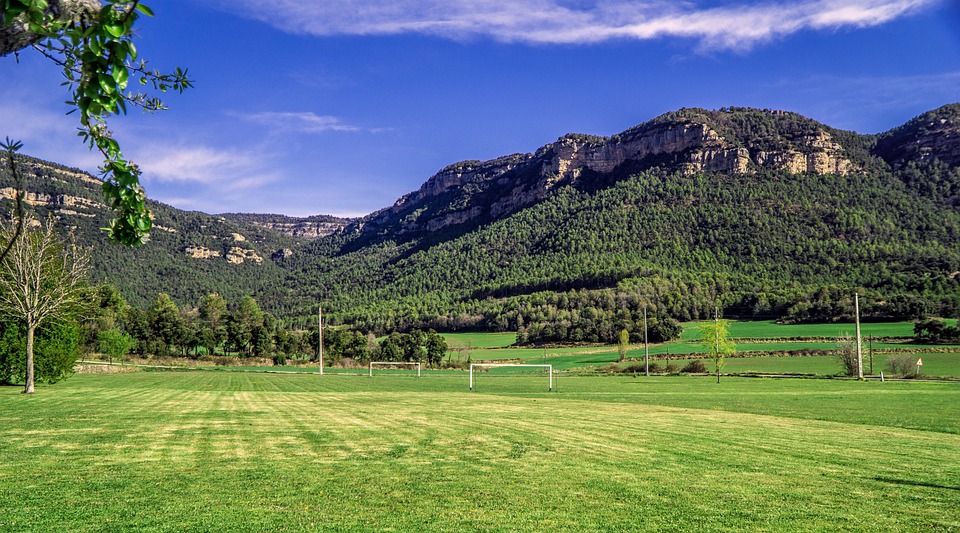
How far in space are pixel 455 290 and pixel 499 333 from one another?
161ft

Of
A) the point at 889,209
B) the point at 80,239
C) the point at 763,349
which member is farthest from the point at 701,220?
the point at 80,239

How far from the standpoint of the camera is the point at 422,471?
1114 cm

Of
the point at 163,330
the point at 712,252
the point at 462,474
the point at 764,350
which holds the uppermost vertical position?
the point at 712,252

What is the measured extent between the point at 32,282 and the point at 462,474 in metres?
31.5

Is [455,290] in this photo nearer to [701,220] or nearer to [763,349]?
[701,220]

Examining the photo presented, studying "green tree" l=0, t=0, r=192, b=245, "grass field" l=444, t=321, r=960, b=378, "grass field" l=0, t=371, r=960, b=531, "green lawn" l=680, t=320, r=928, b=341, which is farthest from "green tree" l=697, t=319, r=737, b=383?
"green tree" l=0, t=0, r=192, b=245

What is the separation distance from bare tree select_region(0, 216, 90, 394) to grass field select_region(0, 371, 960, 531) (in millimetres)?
11590

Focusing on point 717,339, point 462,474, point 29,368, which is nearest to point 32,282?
point 29,368

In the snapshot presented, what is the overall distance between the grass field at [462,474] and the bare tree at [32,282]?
456 inches

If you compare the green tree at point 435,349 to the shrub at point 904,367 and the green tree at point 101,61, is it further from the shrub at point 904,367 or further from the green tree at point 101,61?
the green tree at point 101,61

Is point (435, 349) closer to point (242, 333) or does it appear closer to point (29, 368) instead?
point (242, 333)

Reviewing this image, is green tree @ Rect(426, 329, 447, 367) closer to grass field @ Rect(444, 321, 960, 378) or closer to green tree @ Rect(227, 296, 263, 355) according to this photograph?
grass field @ Rect(444, 321, 960, 378)

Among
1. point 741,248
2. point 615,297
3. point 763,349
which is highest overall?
point 741,248

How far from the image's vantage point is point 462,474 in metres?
10.9
